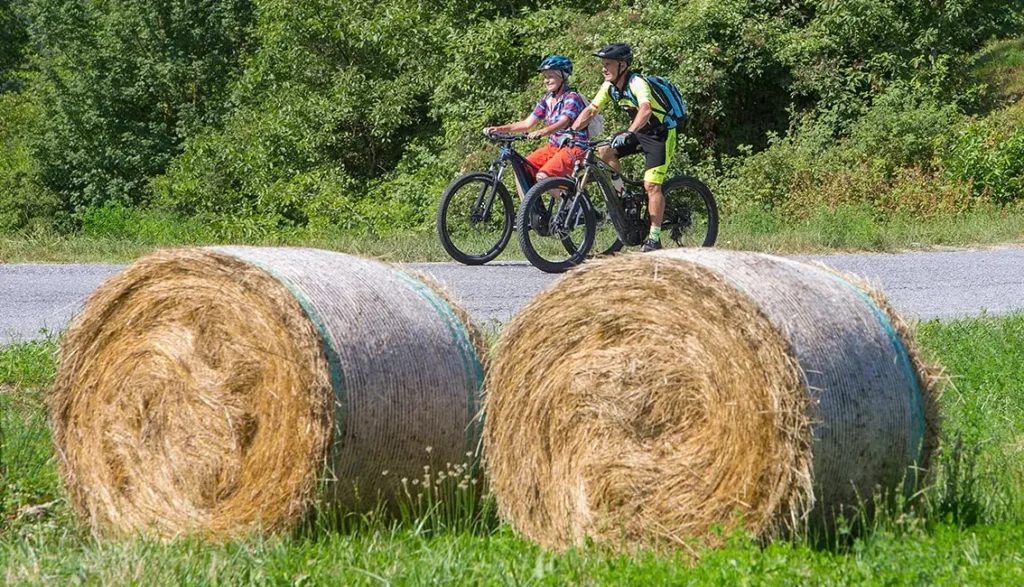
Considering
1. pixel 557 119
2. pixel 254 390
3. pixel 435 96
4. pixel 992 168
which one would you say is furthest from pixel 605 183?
pixel 435 96

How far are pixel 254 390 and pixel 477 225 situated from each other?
7.11m

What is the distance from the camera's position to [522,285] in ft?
34.4

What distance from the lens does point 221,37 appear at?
3291 cm

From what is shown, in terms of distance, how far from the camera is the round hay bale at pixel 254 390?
4.64 metres

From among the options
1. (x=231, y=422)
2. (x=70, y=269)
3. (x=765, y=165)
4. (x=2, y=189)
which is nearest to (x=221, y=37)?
(x=2, y=189)

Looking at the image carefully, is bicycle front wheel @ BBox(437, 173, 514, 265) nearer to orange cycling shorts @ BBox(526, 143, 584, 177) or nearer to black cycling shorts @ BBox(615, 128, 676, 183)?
orange cycling shorts @ BBox(526, 143, 584, 177)

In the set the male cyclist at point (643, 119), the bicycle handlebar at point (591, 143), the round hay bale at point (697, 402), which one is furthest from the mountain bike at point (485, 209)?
the round hay bale at point (697, 402)

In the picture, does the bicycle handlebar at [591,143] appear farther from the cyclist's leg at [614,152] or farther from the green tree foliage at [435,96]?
the green tree foliage at [435,96]

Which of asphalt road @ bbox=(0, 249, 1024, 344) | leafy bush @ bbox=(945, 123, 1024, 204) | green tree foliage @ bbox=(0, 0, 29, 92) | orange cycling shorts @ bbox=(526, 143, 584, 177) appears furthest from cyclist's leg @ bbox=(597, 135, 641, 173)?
green tree foliage @ bbox=(0, 0, 29, 92)

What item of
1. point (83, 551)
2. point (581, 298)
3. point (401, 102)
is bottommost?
point (83, 551)

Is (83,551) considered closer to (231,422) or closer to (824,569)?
(231,422)

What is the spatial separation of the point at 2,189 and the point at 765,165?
1908 cm

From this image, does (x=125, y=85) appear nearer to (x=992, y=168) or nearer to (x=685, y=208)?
(x=992, y=168)

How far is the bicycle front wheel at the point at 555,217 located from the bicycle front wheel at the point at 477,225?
46cm
